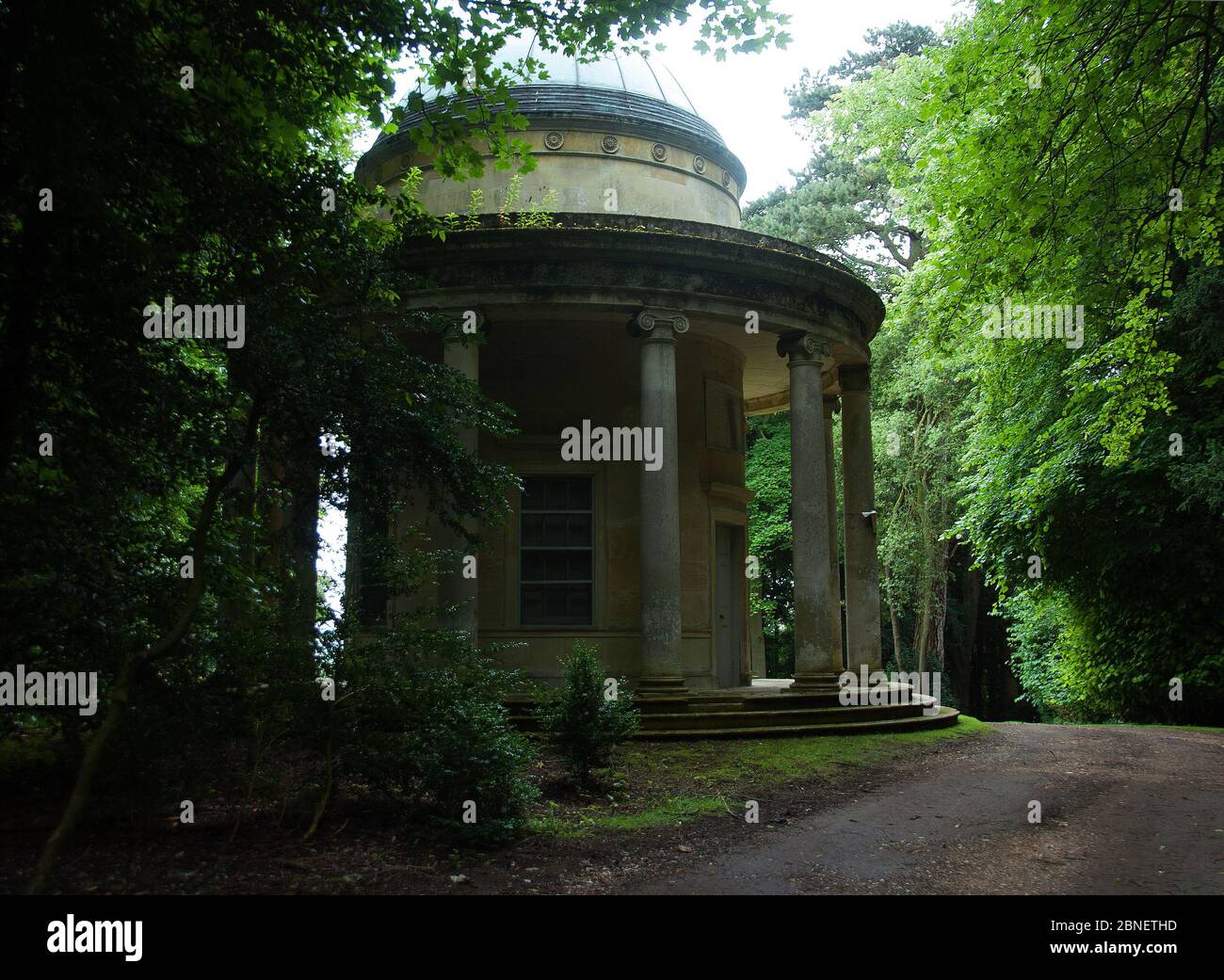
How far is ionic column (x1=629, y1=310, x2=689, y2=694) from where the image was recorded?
12195 millimetres

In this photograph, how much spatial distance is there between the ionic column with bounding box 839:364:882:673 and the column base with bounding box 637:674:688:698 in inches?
167

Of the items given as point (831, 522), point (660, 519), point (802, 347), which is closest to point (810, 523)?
point (660, 519)

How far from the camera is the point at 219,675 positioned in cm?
709

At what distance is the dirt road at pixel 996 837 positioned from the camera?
252 inches

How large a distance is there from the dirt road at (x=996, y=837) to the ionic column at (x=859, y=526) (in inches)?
144

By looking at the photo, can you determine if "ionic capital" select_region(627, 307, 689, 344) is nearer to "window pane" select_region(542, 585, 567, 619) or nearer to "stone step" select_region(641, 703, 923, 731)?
"window pane" select_region(542, 585, 567, 619)

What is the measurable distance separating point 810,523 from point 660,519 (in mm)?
2267

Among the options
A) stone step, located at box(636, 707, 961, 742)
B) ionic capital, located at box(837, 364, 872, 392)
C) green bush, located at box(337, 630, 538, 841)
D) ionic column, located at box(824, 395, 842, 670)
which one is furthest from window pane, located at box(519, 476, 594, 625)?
green bush, located at box(337, 630, 538, 841)

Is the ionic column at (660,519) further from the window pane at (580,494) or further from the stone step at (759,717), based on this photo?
the window pane at (580,494)
